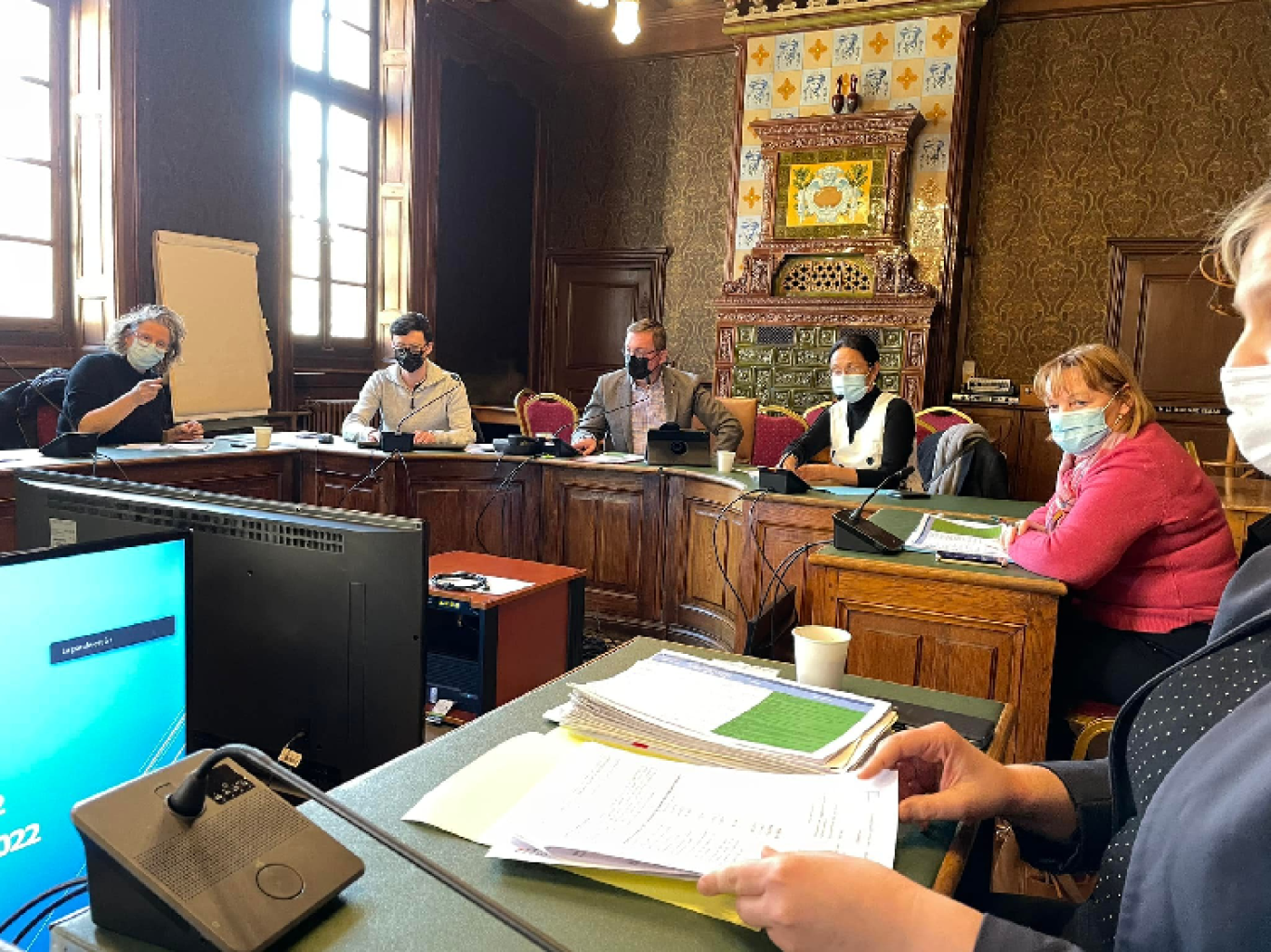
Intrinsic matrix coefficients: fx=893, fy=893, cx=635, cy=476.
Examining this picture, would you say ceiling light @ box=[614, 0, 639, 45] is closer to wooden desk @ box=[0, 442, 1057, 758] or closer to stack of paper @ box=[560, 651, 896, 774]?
wooden desk @ box=[0, 442, 1057, 758]

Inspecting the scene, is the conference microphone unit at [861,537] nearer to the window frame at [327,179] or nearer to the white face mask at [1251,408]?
the white face mask at [1251,408]

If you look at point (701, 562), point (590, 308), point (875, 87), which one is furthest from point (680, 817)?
point (590, 308)

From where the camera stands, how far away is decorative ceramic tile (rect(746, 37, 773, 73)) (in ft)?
21.8

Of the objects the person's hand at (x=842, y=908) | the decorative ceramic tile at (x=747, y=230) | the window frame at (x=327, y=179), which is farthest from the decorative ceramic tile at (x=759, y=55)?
the person's hand at (x=842, y=908)

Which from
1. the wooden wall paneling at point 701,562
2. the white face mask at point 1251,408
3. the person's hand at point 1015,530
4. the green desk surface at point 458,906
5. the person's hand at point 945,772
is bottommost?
the wooden wall paneling at point 701,562

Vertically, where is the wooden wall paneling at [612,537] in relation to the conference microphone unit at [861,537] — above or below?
below

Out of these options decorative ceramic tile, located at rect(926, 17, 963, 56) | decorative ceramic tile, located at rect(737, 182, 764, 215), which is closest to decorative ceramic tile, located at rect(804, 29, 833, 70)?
decorative ceramic tile, located at rect(926, 17, 963, 56)

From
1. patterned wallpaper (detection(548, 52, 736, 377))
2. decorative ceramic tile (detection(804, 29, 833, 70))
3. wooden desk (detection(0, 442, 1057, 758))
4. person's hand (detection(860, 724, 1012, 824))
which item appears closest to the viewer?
person's hand (detection(860, 724, 1012, 824))

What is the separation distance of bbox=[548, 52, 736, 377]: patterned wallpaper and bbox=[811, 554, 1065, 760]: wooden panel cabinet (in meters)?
5.51

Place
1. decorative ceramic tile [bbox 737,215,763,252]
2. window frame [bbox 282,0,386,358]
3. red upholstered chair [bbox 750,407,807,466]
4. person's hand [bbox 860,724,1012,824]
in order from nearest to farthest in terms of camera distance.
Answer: person's hand [bbox 860,724,1012,824] → red upholstered chair [bbox 750,407,807,466] → window frame [bbox 282,0,386,358] → decorative ceramic tile [bbox 737,215,763,252]

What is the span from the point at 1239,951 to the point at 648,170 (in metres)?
7.71

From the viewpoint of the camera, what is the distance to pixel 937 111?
6.19 m

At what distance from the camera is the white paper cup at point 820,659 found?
1.17 m

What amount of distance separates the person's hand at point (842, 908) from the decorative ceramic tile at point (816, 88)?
6659 millimetres
